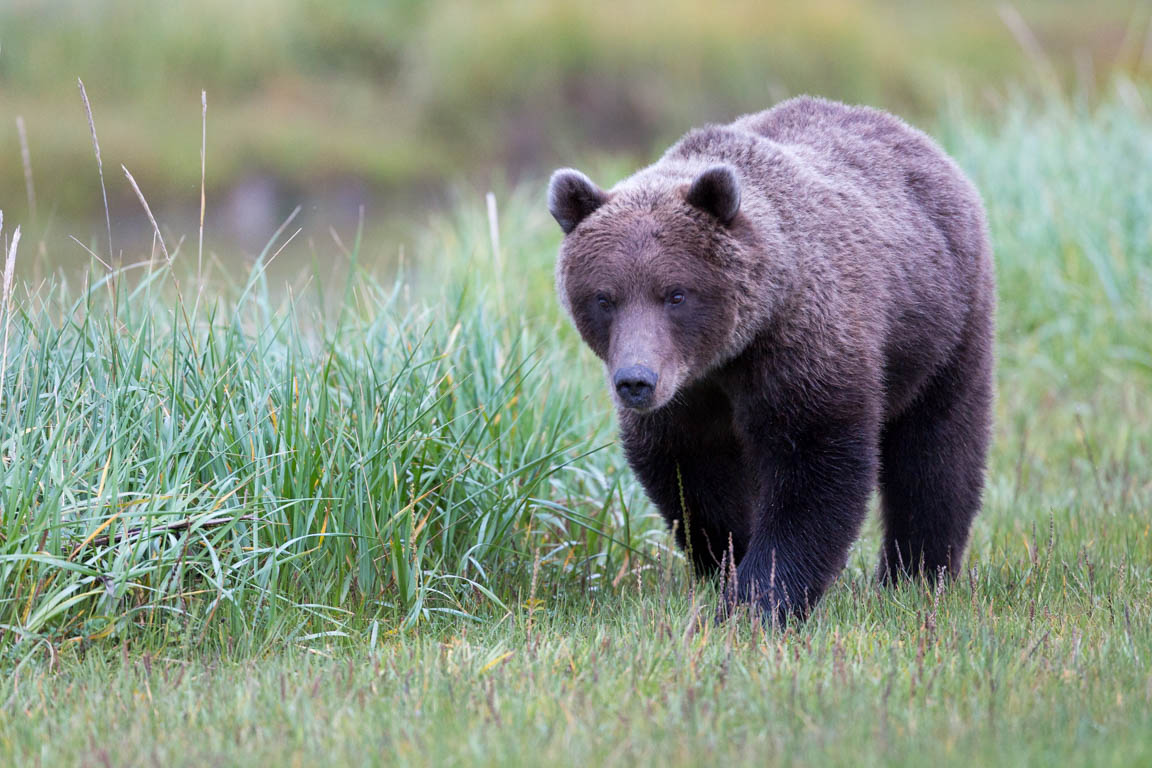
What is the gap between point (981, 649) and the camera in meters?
4.34

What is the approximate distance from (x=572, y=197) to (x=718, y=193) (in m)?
0.62

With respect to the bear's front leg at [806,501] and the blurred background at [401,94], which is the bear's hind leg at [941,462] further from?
the blurred background at [401,94]

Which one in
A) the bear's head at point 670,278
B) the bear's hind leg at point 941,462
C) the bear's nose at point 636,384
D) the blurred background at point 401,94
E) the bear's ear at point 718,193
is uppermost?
the blurred background at point 401,94

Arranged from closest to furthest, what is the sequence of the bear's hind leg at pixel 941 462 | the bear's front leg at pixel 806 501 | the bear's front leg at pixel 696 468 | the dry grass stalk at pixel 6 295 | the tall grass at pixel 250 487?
the tall grass at pixel 250 487 < the dry grass stalk at pixel 6 295 < the bear's front leg at pixel 806 501 < the bear's front leg at pixel 696 468 < the bear's hind leg at pixel 941 462

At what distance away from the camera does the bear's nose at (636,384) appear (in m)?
4.81

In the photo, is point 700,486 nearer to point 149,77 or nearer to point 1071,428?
point 1071,428

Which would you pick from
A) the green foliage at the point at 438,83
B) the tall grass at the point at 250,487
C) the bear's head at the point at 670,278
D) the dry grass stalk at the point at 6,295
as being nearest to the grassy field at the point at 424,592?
the tall grass at the point at 250,487

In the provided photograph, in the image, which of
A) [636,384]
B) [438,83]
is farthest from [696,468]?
[438,83]

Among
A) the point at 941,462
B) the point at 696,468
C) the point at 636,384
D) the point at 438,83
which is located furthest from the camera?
the point at 438,83

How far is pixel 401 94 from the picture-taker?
1013 inches

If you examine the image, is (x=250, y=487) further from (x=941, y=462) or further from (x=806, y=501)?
(x=941, y=462)

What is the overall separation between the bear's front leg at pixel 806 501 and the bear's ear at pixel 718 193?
82 cm

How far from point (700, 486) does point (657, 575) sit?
0.57 m

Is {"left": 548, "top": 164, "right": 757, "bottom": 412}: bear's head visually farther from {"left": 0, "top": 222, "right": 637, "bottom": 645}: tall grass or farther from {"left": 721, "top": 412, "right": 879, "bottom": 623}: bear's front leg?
{"left": 0, "top": 222, "right": 637, "bottom": 645}: tall grass
